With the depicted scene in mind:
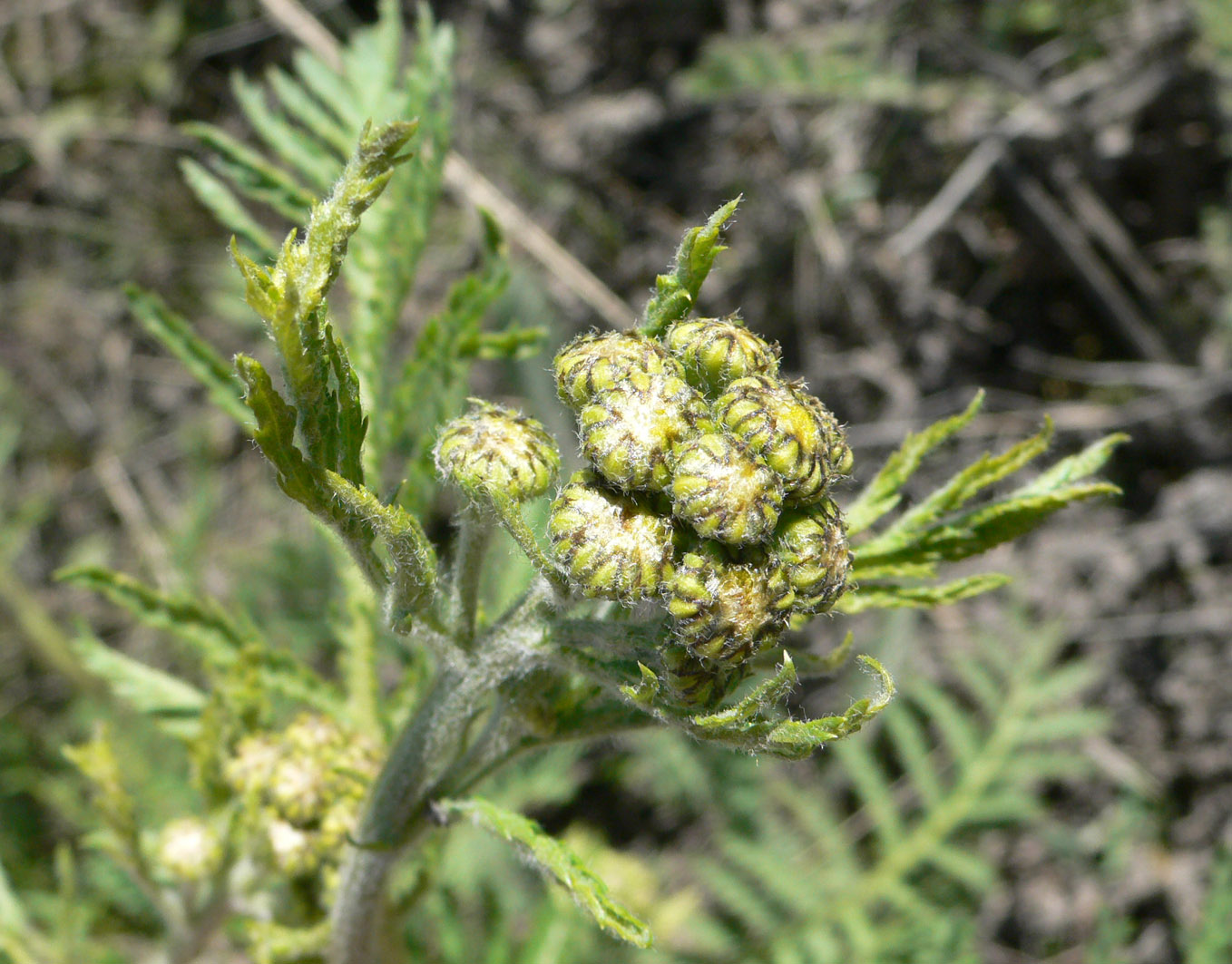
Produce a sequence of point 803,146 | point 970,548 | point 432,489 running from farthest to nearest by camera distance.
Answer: point 803,146, point 432,489, point 970,548

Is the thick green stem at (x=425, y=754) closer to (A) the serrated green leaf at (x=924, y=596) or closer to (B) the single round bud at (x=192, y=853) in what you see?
(B) the single round bud at (x=192, y=853)

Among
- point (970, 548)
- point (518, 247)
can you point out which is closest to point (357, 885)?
point (970, 548)

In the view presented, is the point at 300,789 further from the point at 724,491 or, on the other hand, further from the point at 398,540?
the point at 724,491

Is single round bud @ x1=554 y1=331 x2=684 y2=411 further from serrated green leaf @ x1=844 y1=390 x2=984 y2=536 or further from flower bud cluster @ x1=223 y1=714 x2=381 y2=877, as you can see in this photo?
flower bud cluster @ x1=223 y1=714 x2=381 y2=877

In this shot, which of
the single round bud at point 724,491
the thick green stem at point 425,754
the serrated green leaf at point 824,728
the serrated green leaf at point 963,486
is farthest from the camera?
the serrated green leaf at point 963,486

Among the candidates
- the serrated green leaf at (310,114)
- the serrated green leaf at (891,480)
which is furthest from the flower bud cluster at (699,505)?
the serrated green leaf at (310,114)

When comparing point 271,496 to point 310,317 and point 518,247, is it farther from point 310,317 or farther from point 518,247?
point 310,317
